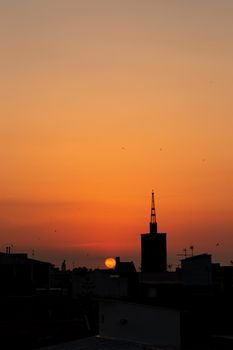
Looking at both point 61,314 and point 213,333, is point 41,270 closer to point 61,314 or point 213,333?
point 61,314

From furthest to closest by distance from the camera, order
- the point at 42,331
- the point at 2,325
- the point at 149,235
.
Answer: the point at 149,235, the point at 2,325, the point at 42,331

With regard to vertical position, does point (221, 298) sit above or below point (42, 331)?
above

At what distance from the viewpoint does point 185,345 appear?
42.0m

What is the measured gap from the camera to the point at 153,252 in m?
163

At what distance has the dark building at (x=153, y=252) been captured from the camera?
161 m

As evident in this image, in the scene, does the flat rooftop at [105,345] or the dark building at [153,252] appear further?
the dark building at [153,252]

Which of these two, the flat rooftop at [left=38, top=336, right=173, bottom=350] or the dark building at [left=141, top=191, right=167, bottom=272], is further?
the dark building at [left=141, top=191, right=167, bottom=272]

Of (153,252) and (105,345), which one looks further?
(153,252)

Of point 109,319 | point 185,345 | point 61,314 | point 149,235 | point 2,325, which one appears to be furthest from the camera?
point 149,235

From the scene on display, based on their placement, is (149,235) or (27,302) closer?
(27,302)

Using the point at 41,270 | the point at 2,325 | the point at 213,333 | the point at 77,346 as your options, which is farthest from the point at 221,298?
the point at 41,270

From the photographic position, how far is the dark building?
16062 centimetres

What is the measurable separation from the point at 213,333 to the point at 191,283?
2096 inches

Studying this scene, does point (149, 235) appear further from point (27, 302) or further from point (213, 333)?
point (213, 333)
